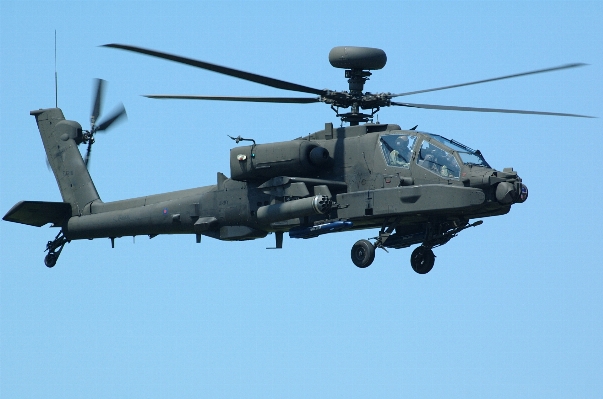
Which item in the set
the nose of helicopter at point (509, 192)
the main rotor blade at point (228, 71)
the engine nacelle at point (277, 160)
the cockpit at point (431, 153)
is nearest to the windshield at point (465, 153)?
the cockpit at point (431, 153)

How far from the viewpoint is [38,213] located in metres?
32.4

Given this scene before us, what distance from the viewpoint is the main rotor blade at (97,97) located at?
33.7 metres

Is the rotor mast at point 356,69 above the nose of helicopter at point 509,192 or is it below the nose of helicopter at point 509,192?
above

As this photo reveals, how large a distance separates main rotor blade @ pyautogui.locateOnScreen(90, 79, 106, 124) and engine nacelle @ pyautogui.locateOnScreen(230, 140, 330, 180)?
6.90m

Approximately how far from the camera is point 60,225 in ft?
108

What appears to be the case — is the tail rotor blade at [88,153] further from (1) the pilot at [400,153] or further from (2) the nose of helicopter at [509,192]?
(2) the nose of helicopter at [509,192]

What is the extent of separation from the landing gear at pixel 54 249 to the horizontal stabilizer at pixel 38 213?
44cm

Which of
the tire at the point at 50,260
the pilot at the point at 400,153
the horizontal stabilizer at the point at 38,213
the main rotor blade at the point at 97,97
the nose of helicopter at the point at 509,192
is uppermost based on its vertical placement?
the main rotor blade at the point at 97,97

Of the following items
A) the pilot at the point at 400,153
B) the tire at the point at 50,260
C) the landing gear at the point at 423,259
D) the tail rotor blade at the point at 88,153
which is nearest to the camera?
the pilot at the point at 400,153

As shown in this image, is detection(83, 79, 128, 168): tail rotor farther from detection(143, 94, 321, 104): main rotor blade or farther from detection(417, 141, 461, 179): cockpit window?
detection(417, 141, 461, 179): cockpit window

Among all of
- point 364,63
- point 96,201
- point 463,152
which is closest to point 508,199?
point 463,152

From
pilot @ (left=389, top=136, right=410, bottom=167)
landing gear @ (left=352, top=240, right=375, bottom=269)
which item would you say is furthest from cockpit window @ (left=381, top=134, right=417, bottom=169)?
landing gear @ (left=352, top=240, right=375, bottom=269)

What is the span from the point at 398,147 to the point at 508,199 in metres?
2.92

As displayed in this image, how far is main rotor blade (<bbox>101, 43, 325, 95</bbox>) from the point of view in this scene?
23.6 metres
